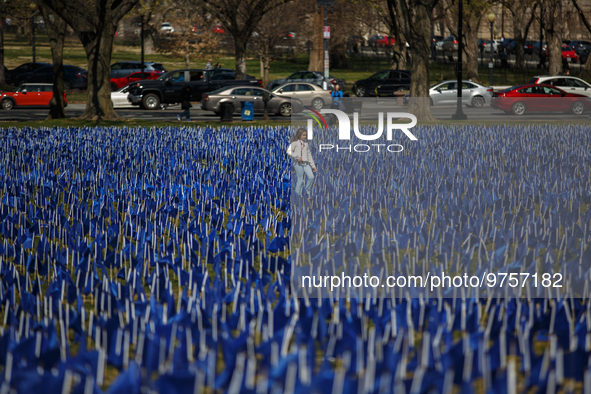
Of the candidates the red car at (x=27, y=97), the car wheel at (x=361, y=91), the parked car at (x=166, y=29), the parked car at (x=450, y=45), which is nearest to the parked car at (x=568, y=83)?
the car wheel at (x=361, y=91)

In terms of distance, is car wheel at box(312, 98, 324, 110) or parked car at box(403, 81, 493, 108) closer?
car wheel at box(312, 98, 324, 110)

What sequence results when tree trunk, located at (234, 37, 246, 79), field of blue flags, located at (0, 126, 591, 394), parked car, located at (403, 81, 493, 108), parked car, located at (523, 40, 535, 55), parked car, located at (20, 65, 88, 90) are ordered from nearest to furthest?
field of blue flags, located at (0, 126, 591, 394) < parked car, located at (403, 81, 493, 108) < tree trunk, located at (234, 37, 246, 79) < parked car, located at (20, 65, 88, 90) < parked car, located at (523, 40, 535, 55)

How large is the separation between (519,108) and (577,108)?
2291 millimetres

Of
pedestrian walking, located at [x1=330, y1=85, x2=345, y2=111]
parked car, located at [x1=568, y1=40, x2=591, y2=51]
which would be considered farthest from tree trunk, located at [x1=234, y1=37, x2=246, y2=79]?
parked car, located at [x1=568, y1=40, x2=591, y2=51]

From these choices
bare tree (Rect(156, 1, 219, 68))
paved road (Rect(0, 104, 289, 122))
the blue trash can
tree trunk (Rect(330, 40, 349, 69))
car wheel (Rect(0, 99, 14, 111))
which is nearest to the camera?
the blue trash can

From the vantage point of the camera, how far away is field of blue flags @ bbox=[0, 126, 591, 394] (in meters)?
3.92

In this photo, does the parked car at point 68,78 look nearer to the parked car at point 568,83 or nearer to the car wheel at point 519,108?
the car wheel at point 519,108

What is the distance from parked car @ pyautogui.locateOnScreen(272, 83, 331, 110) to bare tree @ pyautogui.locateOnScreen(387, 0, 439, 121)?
6422 mm

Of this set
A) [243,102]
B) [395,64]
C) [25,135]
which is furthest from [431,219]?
[395,64]

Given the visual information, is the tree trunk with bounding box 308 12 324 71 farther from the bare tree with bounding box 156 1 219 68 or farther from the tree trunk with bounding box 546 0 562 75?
the tree trunk with bounding box 546 0 562 75

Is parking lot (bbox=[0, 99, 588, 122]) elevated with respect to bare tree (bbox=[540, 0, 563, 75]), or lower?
lower

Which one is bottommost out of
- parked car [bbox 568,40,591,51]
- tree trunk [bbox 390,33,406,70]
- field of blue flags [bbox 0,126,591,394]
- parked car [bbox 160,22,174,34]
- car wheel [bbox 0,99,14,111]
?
field of blue flags [bbox 0,126,591,394]

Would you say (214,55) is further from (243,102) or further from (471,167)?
(471,167)

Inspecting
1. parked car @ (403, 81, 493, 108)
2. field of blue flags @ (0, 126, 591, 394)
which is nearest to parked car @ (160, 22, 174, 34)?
parked car @ (403, 81, 493, 108)
